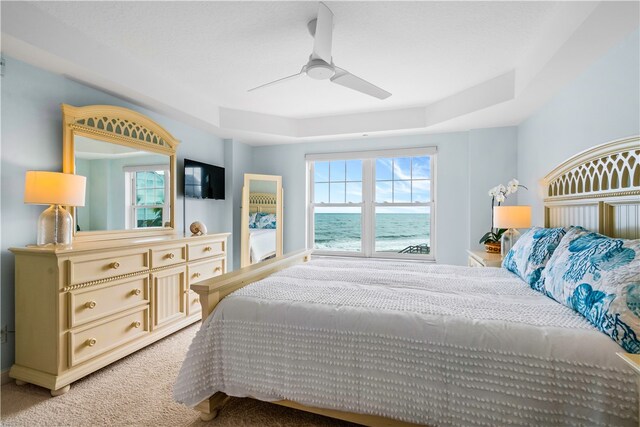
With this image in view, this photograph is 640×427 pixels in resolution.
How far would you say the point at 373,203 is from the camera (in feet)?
15.3

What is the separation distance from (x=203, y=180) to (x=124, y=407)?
2.64 m

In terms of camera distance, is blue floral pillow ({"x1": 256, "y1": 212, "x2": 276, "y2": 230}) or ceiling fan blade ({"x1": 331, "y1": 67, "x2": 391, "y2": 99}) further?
blue floral pillow ({"x1": 256, "y1": 212, "x2": 276, "y2": 230})

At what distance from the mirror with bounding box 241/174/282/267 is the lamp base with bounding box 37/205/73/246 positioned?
7.83 feet

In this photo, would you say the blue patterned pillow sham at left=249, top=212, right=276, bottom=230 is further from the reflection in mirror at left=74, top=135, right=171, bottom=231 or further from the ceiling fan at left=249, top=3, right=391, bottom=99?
the ceiling fan at left=249, top=3, right=391, bottom=99

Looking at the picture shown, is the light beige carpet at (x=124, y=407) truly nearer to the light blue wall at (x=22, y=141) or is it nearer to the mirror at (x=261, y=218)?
the light blue wall at (x=22, y=141)

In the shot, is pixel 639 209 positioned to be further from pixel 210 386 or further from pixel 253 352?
pixel 210 386

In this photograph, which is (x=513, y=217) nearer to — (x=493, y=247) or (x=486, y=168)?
(x=493, y=247)

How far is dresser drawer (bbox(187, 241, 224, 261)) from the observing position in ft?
10.1

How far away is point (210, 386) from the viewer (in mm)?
1637

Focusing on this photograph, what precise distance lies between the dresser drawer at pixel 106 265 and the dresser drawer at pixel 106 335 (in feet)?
1.12

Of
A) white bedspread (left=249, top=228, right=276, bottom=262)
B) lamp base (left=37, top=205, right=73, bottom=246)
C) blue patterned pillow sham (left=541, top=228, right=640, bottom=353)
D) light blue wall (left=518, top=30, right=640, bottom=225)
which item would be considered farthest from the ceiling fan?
white bedspread (left=249, top=228, right=276, bottom=262)

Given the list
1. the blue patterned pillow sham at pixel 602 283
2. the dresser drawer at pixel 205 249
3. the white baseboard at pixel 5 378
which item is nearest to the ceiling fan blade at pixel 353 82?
the blue patterned pillow sham at pixel 602 283

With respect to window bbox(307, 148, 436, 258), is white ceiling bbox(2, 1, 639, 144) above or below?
above

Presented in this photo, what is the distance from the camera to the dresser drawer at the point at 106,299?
2.07m
